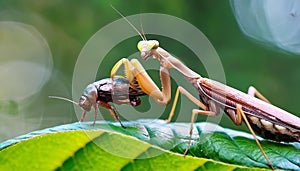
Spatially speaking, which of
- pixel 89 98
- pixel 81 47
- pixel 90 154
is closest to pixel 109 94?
pixel 89 98

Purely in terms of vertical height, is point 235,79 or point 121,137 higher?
point 121,137

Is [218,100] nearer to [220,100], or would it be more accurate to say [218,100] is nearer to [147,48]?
[220,100]

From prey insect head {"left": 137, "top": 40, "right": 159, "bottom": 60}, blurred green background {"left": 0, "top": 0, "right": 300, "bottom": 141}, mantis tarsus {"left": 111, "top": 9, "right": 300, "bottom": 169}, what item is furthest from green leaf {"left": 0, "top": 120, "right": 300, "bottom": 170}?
blurred green background {"left": 0, "top": 0, "right": 300, "bottom": 141}

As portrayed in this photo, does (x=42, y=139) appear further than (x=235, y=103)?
No

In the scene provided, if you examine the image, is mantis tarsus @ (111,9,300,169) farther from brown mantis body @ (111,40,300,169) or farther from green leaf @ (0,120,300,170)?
green leaf @ (0,120,300,170)

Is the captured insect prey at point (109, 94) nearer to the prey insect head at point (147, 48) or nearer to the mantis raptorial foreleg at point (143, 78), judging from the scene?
the mantis raptorial foreleg at point (143, 78)

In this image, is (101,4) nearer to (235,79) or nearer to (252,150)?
(235,79)

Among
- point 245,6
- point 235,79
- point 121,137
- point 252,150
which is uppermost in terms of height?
point 245,6

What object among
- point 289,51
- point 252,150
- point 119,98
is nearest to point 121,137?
point 252,150
